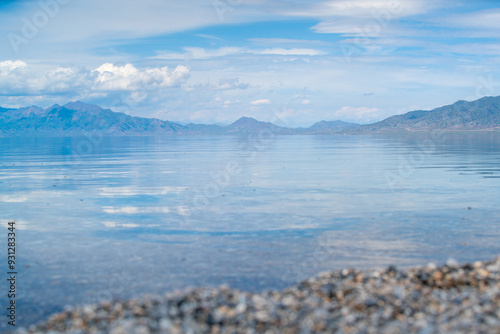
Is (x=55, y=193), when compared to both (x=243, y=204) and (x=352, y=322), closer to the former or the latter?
(x=243, y=204)

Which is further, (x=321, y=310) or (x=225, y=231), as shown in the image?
(x=225, y=231)

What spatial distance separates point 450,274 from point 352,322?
511 cm

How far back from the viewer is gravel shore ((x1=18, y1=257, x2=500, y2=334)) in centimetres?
1190

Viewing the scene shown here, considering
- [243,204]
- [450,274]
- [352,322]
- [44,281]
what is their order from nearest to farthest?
1. [352,322]
2. [450,274]
3. [44,281]
4. [243,204]

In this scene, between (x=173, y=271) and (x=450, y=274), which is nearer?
(x=450, y=274)

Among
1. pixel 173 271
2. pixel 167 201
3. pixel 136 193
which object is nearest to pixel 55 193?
pixel 136 193

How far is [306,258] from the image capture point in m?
19.7

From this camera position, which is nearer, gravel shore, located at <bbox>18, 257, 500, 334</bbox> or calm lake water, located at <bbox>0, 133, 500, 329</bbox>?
gravel shore, located at <bbox>18, 257, 500, 334</bbox>

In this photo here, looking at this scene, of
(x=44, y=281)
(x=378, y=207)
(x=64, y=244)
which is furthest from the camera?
(x=378, y=207)

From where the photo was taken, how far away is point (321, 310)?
503 inches

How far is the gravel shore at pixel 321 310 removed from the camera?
11.9m

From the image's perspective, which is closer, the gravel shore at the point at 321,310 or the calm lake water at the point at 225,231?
the gravel shore at the point at 321,310

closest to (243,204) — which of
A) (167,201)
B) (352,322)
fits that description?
(167,201)

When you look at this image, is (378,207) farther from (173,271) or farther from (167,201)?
(173,271)
